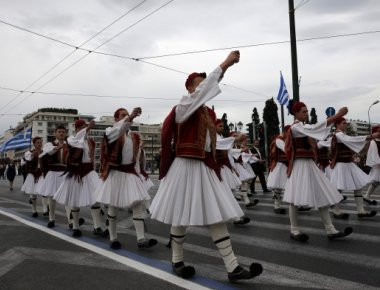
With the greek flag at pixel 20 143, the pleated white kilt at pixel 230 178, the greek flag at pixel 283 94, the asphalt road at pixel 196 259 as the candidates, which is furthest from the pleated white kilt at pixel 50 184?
the greek flag at pixel 20 143

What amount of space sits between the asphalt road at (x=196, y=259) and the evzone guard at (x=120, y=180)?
1.39 ft

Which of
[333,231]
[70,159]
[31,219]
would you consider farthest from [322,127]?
[31,219]

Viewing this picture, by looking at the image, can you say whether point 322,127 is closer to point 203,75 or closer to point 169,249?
point 203,75

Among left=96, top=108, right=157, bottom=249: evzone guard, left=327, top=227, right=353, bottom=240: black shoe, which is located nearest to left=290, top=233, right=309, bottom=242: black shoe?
left=327, top=227, right=353, bottom=240: black shoe

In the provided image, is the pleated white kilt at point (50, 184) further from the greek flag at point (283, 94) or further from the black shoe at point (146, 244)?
the greek flag at point (283, 94)

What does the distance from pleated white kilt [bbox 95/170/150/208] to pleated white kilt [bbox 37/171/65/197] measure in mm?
3299

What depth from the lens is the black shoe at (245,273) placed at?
4.39m

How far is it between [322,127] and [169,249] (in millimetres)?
2756

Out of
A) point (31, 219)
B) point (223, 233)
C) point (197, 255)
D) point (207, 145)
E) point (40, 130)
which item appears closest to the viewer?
point (223, 233)

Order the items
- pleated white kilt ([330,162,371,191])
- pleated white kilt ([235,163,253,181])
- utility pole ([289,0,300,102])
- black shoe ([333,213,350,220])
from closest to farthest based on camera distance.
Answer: black shoe ([333,213,350,220])
pleated white kilt ([330,162,371,191])
pleated white kilt ([235,163,253,181])
utility pole ([289,0,300,102])

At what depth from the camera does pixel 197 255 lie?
5.97m

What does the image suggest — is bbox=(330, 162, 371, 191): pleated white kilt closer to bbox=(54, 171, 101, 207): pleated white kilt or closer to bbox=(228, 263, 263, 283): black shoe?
bbox=(54, 171, 101, 207): pleated white kilt

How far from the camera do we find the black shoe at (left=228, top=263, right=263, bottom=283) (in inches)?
173

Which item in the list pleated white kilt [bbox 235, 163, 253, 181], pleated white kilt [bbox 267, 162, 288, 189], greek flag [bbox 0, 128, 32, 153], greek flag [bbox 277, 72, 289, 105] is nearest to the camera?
pleated white kilt [bbox 267, 162, 288, 189]
